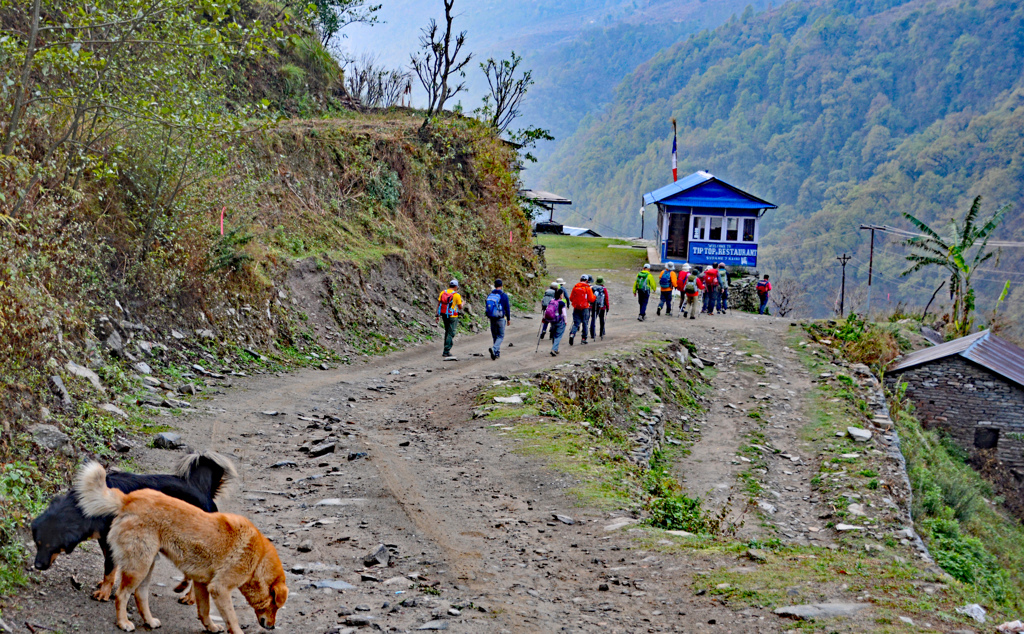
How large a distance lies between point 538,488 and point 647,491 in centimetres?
143

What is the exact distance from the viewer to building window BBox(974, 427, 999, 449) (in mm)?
23672

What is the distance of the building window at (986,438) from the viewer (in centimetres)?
2367

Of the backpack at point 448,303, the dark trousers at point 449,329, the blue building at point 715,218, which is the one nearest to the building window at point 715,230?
the blue building at point 715,218

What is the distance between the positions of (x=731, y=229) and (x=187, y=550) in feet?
129

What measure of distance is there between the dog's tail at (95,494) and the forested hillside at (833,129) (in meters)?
85.7

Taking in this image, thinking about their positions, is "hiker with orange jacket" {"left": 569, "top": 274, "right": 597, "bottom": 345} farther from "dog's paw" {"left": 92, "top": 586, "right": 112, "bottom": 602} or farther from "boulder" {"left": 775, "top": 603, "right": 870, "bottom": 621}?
"dog's paw" {"left": 92, "top": 586, "right": 112, "bottom": 602}

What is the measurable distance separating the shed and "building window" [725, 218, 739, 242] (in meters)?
17.3

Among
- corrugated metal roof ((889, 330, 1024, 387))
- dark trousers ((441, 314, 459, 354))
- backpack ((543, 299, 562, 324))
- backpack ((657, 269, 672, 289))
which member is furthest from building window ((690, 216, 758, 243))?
dark trousers ((441, 314, 459, 354))

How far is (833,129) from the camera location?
12862cm

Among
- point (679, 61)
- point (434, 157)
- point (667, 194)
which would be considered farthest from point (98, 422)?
point (679, 61)

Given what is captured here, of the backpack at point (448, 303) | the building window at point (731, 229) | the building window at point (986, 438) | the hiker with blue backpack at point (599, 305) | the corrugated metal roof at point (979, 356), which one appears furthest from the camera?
the building window at point (731, 229)

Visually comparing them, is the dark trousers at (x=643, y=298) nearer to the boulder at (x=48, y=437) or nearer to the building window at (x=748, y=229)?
the boulder at (x=48, y=437)

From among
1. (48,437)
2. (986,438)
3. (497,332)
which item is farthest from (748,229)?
(48,437)

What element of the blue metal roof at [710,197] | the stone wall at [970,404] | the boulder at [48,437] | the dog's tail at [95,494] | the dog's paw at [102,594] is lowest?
the stone wall at [970,404]
